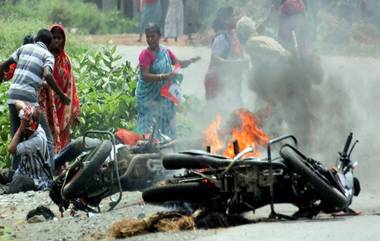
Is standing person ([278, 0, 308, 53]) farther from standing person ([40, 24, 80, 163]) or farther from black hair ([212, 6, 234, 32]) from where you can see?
standing person ([40, 24, 80, 163])

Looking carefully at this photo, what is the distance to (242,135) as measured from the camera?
12.3 metres

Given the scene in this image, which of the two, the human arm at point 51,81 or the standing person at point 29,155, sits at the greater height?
the human arm at point 51,81

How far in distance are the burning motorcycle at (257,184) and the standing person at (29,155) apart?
120 inches

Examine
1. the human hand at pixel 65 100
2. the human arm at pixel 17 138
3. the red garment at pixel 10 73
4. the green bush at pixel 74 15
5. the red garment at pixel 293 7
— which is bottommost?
the green bush at pixel 74 15

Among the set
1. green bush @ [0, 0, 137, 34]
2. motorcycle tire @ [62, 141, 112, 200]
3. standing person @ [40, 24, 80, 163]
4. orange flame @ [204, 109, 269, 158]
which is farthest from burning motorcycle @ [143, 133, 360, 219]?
green bush @ [0, 0, 137, 34]

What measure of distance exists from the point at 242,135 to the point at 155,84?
9.18 ft

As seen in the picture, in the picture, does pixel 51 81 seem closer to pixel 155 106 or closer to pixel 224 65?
pixel 155 106

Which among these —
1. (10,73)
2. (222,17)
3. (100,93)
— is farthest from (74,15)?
(10,73)

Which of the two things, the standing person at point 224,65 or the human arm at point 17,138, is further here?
the standing person at point 224,65

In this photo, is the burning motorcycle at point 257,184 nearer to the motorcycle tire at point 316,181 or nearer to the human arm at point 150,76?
the motorcycle tire at point 316,181

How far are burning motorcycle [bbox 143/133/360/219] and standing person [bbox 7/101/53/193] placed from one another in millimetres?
3039

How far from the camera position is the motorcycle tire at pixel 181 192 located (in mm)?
10086

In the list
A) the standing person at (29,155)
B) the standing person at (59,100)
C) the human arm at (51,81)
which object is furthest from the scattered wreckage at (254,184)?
the standing person at (59,100)

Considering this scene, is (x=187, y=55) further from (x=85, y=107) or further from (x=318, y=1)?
(x=85, y=107)
